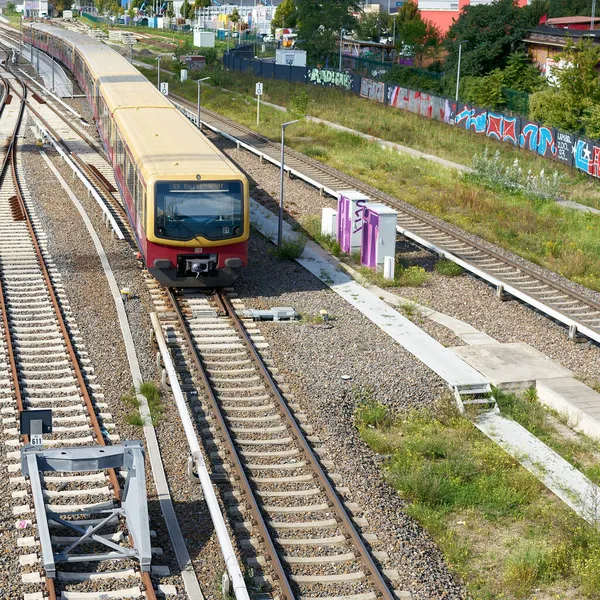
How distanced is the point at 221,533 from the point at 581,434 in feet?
21.4

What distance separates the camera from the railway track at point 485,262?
787 inches

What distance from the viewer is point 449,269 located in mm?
22922

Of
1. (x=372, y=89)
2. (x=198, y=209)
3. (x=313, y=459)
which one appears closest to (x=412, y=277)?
(x=198, y=209)

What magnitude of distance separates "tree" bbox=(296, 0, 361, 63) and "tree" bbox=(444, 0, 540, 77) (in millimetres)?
16181

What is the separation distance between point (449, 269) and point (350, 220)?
8.88 ft

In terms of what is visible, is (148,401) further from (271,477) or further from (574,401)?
(574,401)

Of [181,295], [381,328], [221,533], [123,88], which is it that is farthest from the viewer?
[123,88]

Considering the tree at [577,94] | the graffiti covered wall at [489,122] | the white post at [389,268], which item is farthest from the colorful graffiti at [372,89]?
the white post at [389,268]

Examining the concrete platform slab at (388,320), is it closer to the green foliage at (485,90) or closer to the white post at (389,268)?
the white post at (389,268)

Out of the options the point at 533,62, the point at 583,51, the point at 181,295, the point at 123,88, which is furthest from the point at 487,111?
the point at 181,295

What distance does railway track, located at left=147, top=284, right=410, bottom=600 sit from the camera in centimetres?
1107

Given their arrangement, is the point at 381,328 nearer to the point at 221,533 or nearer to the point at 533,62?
the point at 221,533

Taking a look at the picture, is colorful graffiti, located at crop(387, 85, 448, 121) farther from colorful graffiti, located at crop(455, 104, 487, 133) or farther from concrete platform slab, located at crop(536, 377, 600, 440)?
concrete platform slab, located at crop(536, 377, 600, 440)

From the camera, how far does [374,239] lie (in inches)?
897
